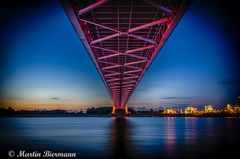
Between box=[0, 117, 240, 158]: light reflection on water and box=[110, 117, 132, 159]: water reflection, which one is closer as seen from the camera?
box=[110, 117, 132, 159]: water reflection

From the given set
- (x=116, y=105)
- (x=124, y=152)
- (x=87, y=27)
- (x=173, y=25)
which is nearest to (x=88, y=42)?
(x=87, y=27)

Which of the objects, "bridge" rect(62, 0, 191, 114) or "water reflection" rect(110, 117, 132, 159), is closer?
"water reflection" rect(110, 117, 132, 159)

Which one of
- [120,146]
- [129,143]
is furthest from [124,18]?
[120,146]

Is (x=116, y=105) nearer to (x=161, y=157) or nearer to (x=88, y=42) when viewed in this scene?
(x=88, y=42)

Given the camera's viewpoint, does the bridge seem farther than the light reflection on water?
Yes

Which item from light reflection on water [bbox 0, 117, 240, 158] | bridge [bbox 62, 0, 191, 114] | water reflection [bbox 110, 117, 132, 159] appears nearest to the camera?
water reflection [bbox 110, 117, 132, 159]

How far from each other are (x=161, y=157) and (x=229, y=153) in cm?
243

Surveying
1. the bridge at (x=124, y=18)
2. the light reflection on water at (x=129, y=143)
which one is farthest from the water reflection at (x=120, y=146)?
the bridge at (x=124, y=18)

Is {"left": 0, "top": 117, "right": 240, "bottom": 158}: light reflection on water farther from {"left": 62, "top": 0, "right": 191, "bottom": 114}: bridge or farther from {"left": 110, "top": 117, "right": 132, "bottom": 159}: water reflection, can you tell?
{"left": 62, "top": 0, "right": 191, "bottom": 114}: bridge

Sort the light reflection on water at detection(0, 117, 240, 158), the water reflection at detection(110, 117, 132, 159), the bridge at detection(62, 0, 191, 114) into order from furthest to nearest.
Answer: the bridge at detection(62, 0, 191, 114) < the light reflection on water at detection(0, 117, 240, 158) < the water reflection at detection(110, 117, 132, 159)

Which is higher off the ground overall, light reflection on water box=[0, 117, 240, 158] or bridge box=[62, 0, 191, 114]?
bridge box=[62, 0, 191, 114]

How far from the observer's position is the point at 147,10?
15734mm

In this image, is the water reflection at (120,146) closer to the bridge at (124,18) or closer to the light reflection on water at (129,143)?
the light reflection on water at (129,143)

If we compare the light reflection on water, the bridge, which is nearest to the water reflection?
the light reflection on water
